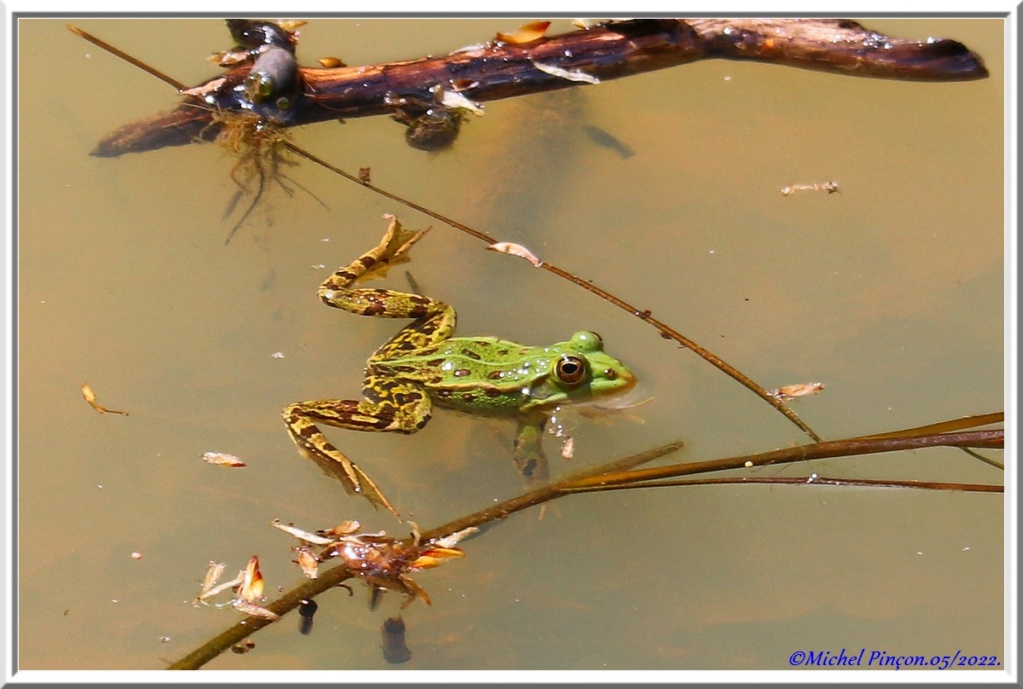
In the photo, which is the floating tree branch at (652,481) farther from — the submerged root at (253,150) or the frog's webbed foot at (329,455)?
the submerged root at (253,150)

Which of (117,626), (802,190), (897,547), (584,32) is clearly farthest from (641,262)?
(117,626)

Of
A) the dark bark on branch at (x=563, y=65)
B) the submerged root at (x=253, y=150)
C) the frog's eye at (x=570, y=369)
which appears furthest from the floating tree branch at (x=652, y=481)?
the dark bark on branch at (x=563, y=65)

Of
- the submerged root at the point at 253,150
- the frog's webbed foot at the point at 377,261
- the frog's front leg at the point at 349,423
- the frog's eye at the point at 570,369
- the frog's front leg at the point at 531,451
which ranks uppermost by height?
the submerged root at the point at 253,150

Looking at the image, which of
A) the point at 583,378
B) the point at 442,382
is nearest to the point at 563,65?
the point at 583,378

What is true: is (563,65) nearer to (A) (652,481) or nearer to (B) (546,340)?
(B) (546,340)

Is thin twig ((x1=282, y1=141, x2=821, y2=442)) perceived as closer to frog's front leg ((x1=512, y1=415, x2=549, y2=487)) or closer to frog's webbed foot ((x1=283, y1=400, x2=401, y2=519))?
frog's front leg ((x1=512, y1=415, x2=549, y2=487))
